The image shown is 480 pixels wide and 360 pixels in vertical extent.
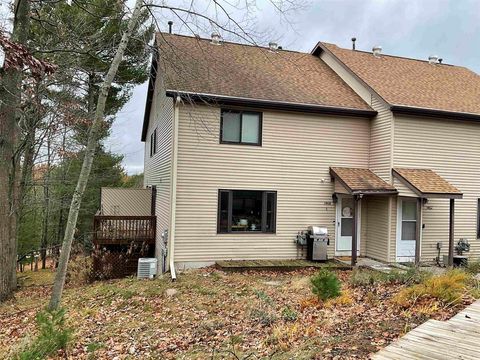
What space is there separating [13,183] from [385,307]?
1092 centimetres

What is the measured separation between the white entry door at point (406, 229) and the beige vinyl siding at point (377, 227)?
0.41 metres

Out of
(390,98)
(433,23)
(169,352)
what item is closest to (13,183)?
(169,352)

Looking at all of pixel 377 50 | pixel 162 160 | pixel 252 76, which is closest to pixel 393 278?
pixel 252 76

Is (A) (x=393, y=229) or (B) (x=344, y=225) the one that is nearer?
(A) (x=393, y=229)

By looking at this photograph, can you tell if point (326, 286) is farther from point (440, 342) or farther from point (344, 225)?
point (344, 225)

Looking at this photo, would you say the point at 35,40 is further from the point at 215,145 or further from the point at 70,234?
the point at 70,234

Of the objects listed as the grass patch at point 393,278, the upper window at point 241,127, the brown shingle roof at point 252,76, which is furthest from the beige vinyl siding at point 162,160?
the grass patch at point 393,278

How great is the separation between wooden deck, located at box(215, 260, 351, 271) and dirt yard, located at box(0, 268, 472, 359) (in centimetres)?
122

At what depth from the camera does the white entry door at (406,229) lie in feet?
40.5

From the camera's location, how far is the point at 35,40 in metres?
13.3

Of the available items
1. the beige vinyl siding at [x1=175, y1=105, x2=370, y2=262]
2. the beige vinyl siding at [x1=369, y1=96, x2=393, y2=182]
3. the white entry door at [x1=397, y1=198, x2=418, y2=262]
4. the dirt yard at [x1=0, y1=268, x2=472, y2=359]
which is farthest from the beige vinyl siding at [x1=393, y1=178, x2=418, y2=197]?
the dirt yard at [x1=0, y1=268, x2=472, y2=359]

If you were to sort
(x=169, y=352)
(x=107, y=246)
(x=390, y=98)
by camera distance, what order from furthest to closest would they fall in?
(x=107, y=246) → (x=390, y=98) → (x=169, y=352)

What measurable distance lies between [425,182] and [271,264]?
17.1 ft

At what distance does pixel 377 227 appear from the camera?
1276 centimetres
